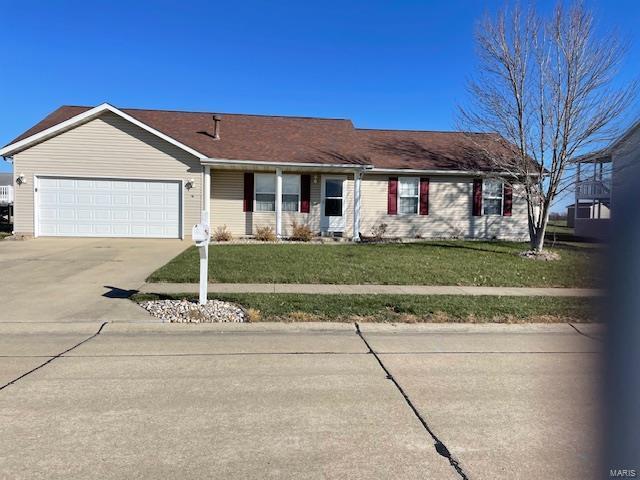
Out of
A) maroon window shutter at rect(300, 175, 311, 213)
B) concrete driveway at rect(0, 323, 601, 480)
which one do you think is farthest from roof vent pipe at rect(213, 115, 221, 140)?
concrete driveway at rect(0, 323, 601, 480)

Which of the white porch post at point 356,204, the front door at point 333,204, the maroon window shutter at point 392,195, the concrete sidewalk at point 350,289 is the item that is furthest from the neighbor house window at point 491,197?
the concrete sidewalk at point 350,289

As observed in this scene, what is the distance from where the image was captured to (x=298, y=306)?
7.91 metres

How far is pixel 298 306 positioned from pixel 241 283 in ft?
7.89

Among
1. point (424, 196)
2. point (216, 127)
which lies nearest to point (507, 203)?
point (424, 196)

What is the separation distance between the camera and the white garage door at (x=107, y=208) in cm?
1820

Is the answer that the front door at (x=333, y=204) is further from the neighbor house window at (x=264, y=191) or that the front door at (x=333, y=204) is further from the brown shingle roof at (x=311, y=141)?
the neighbor house window at (x=264, y=191)

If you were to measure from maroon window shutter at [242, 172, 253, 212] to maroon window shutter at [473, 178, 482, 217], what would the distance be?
9.35 m

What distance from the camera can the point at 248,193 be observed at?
1995 cm

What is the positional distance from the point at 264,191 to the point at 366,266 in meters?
8.89

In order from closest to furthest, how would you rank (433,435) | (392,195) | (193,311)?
(433,435) < (193,311) < (392,195)

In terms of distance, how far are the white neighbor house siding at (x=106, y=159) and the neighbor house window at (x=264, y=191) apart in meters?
2.46

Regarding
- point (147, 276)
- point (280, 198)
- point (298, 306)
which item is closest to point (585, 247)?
point (298, 306)

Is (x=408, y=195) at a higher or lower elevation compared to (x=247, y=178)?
lower

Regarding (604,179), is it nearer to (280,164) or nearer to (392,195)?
(392,195)
